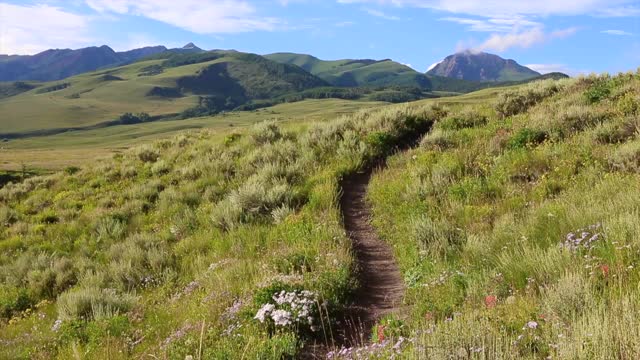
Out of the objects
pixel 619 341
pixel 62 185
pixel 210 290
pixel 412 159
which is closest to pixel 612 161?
pixel 412 159

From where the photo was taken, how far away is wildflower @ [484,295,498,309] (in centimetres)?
492

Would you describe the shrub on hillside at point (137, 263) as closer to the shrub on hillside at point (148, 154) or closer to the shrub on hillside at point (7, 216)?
the shrub on hillside at point (7, 216)

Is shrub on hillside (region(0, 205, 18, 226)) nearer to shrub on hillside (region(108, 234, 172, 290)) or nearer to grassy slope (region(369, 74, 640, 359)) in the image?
shrub on hillside (region(108, 234, 172, 290))

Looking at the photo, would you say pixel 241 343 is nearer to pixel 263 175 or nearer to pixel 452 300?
pixel 452 300

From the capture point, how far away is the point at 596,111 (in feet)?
42.6

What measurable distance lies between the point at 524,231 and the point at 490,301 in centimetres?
204

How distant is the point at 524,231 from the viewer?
670 centimetres

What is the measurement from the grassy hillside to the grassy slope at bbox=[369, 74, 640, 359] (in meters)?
1.33

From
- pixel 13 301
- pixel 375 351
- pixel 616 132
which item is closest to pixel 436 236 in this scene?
pixel 375 351

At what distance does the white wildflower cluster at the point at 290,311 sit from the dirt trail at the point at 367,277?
1.49ft

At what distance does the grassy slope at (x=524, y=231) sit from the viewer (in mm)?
3947

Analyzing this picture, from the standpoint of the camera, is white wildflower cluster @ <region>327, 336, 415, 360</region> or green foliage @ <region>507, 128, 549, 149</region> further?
green foliage @ <region>507, 128, 549, 149</region>

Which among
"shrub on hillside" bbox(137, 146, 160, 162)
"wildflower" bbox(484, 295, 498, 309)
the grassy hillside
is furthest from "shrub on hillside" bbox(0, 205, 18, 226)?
"wildflower" bbox(484, 295, 498, 309)

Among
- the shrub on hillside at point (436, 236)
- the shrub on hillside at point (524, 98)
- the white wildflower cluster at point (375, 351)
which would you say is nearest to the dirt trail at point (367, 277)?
the white wildflower cluster at point (375, 351)
